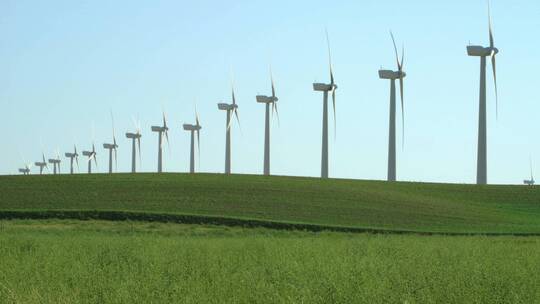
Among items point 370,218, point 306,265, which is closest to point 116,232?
point 370,218

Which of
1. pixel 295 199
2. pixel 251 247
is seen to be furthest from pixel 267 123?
pixel 251 247

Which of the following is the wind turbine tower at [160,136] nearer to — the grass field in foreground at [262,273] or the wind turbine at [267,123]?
the wind turbine at [267,123]

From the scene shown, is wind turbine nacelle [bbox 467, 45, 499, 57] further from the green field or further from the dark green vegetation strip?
the dark green vegetation strip

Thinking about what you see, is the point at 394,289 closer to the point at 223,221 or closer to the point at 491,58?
the point at 223,221

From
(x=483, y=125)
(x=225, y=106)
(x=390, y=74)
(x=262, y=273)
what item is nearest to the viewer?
(x=262, y=273)

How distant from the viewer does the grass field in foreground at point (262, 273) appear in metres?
17.3

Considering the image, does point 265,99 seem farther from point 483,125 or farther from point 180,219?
point 180,219

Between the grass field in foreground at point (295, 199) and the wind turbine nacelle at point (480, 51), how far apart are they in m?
13.4

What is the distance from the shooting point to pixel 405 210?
67.1 m

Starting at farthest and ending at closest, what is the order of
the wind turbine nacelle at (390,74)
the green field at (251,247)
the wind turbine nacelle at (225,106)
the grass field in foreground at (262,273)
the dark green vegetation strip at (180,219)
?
the wind turbine nacelle at (225,106) → the wind turbine nacelle at (390,74) → the dark green vegetation strip at (180,219) → the green field at (251,247) → the grass field in foreground at (262,273)

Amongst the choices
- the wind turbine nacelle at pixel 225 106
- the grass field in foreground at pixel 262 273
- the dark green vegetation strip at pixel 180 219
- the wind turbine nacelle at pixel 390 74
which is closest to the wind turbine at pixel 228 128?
the wind turbine nacelle at pixel 225 106

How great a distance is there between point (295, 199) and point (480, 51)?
115ft

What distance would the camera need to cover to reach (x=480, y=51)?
97.1 metres

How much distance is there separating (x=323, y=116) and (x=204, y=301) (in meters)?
84.3
